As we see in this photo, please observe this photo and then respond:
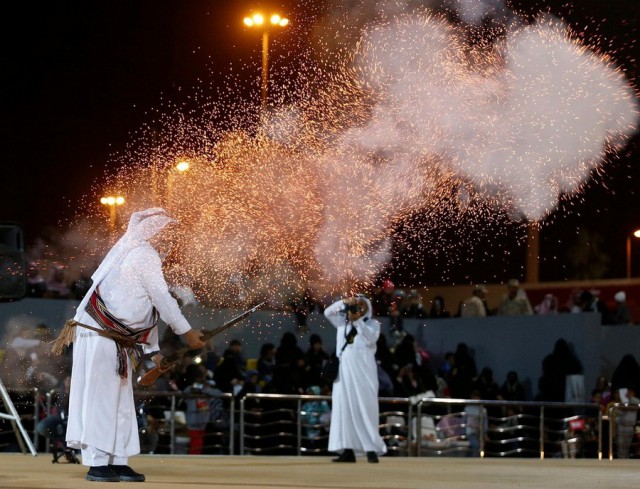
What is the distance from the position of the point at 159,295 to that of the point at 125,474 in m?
1.24

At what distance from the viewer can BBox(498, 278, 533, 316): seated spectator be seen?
19922 millimetres

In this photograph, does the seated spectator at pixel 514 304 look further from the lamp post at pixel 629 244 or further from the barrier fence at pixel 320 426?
the lamp post at pixel 629 244

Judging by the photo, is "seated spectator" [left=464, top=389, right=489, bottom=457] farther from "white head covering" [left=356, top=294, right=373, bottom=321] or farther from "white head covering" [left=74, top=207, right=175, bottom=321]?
"white head covering" [left=74, top=207, right=175, bottom=321]

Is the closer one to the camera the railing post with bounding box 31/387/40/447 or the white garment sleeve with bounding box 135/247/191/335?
the white garment sleeve with bounding box 135/247/191/335

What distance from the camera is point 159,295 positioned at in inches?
330

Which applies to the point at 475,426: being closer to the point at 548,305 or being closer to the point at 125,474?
the point at 548,305

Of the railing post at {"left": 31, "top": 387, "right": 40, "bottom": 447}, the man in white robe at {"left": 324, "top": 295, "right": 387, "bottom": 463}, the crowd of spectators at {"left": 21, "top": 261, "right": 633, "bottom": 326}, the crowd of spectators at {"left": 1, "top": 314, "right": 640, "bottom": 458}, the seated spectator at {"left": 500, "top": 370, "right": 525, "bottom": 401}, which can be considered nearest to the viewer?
the man in white robe at {"left": 324, "top": 295, "right": 387, "bottom": 463}

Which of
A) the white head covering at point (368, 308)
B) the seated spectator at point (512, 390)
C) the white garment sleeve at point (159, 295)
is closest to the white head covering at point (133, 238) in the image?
the white garment sleeve at point (159, 295)

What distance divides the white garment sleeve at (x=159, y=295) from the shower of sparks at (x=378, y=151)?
359 centimetres

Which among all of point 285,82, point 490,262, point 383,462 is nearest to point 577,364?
point 490,262

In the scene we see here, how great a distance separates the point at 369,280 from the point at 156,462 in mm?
3790

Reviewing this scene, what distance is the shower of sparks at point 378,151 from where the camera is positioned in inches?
444

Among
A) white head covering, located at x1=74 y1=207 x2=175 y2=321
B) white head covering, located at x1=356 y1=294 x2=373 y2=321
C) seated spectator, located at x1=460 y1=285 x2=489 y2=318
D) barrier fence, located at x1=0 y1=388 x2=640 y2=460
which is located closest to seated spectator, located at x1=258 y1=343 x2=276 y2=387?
barrier fence, located at x1=0 y1=388 x2=640 y2=460

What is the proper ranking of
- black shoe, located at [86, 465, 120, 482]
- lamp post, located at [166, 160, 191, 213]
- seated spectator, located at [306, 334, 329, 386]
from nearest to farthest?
1. black shoe, located at [86, 465, 120, 482]
2. lamp post, located at [166, 160, 191, 213]
3. seated spectator, located at [306, 334, 329, 386]
